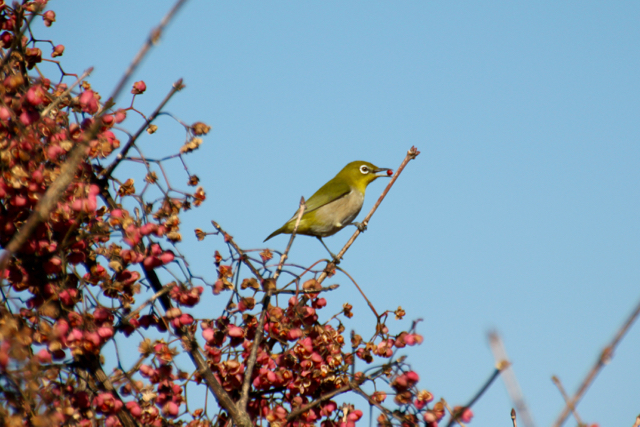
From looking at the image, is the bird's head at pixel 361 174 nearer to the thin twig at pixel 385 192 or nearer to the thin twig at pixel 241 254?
the thin twig at pixel 385 192

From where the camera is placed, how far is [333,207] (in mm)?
10711

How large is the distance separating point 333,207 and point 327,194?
361 millimetres

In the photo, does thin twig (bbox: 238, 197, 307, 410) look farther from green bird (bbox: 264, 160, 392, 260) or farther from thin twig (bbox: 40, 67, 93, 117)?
green bird (bbox: 264, 160, 392, 260)

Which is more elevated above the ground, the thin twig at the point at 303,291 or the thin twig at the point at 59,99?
the thin twig at the point at 59,99

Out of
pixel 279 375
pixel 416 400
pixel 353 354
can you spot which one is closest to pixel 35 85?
pixel 279 375

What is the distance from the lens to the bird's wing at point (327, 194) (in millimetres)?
10688

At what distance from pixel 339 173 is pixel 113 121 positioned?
869cm

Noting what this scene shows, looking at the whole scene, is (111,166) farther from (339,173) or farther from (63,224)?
(339,173)

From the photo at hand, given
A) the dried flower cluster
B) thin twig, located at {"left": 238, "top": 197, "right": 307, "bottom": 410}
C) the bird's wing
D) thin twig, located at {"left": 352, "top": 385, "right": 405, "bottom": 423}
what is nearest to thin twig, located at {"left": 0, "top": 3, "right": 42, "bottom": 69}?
the dried flower cluster

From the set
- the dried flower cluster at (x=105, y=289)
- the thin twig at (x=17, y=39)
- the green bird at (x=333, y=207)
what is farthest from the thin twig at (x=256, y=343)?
the green bird at (x=333, y=207)

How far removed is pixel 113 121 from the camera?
3.87m

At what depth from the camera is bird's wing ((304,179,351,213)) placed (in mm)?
10688

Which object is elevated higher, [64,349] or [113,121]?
[113,121]

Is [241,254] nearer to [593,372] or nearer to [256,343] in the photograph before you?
[256,343]
